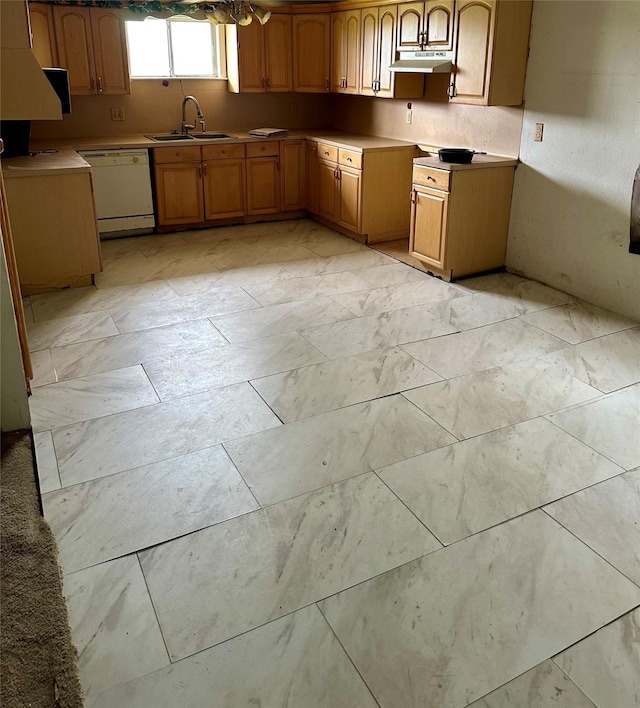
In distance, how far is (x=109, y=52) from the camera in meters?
5.47

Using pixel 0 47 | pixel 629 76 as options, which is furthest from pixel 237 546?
pixel 629 76

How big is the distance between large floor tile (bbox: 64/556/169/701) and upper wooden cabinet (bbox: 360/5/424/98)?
455 centimetres

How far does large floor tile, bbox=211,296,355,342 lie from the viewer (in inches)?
151

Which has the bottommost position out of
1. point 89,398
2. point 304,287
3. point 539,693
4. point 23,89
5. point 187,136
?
point 539,693

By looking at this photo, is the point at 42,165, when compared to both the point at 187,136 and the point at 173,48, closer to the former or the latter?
the point at 187,136

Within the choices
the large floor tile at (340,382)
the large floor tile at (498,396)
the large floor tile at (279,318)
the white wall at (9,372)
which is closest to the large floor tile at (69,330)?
the large floor tile at (279,318)

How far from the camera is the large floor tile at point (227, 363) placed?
3.23m

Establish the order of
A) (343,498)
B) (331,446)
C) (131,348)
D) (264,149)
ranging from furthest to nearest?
(264,149) → (131,348) → (331,446) → (343,498)

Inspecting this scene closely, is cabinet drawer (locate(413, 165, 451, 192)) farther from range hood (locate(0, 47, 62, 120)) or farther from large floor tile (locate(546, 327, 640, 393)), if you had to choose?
range hood (locate(0, 47, 62, 120))

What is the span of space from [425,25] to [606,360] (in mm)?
2907

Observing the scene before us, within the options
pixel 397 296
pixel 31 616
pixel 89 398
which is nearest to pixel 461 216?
pixel 397 296

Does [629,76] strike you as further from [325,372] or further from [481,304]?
[325,372]

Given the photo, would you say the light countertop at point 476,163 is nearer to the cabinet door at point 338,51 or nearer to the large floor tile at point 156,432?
the cabinet door at point 338,51

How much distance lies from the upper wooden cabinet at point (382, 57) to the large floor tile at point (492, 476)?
3588 mm
